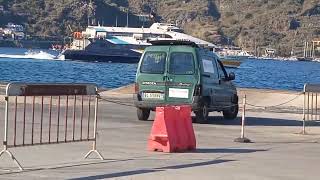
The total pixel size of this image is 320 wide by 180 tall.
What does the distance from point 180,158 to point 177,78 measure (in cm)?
748

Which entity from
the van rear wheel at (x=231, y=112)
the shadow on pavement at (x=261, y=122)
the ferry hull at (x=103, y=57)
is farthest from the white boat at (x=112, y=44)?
the van rear wheel at (x=231, y=112)

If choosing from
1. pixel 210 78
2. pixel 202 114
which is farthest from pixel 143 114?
pixel 210 78

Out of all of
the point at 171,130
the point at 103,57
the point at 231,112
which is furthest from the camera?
the point at 103,57

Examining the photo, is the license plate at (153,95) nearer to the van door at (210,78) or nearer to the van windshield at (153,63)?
the van windshield at (153,63)

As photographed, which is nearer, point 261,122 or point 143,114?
point 143,114

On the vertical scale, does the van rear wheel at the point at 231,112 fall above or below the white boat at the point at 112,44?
above

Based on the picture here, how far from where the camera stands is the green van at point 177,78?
21547mm

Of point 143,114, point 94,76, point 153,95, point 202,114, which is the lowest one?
point 94,76

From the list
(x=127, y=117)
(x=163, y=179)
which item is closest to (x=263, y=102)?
(x=127, y=117)

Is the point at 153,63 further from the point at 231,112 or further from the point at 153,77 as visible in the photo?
the point at 231,112

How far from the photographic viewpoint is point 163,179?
1172cm

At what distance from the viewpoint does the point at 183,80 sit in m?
21.6

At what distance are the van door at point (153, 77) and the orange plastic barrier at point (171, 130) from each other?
20.3ft

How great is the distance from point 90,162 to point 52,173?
147 cm
